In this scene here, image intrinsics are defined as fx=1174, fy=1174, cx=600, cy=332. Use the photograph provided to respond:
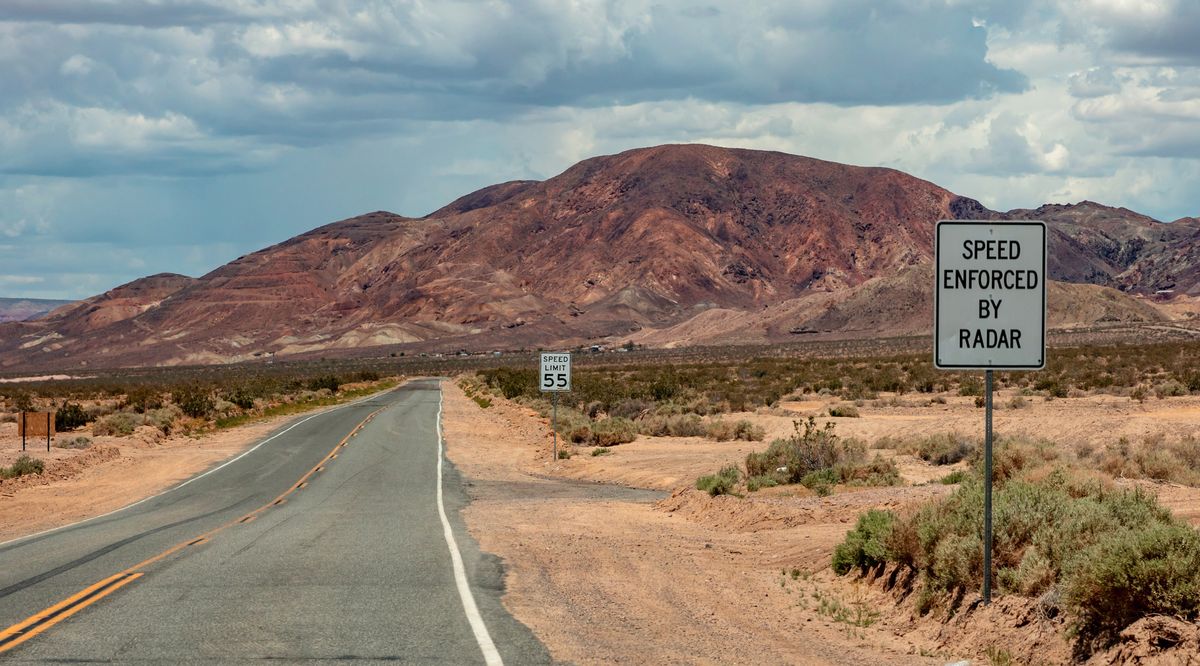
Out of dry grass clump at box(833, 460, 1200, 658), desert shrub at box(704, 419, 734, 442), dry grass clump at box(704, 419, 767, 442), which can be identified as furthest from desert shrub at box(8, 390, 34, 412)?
dry grass clump at box(833, 460, 1200, 658)

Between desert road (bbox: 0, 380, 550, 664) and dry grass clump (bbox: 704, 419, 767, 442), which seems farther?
dry grass clump (bbox: 704, 419, 767, 442)

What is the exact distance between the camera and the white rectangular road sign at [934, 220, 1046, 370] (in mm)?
8727

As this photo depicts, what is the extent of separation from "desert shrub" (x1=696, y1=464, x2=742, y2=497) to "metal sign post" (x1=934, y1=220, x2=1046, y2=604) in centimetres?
1087

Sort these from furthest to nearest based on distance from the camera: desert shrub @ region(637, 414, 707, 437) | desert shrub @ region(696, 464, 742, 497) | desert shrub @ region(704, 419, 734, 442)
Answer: desert shrub @ region(637, 414, 707, 437)
desert shrub @ region(704, 419, 734, 442)
desert shrub @ region(696, 464, 742, 497)

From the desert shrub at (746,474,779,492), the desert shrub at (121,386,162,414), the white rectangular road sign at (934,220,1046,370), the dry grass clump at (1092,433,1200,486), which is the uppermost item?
the white rectangular road sign at (934,220,1046,370)

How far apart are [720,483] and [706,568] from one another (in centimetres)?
662

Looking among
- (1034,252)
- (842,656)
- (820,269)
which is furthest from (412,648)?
(820,269)

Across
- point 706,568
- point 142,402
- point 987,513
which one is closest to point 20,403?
point 142,402

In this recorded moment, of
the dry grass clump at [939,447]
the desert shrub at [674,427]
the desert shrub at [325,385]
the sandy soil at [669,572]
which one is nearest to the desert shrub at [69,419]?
the desert shrub at [674,427]

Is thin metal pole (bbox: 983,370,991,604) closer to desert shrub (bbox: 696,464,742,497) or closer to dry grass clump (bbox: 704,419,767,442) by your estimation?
desert shrub (bbox: 696,464,742,497)

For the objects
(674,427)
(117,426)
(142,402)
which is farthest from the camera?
(142,402)

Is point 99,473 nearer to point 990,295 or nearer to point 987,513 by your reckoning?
point 987,513

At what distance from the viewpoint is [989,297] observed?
8.84 meters

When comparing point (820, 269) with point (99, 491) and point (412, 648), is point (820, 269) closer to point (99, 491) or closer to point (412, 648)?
point (99, 491)
